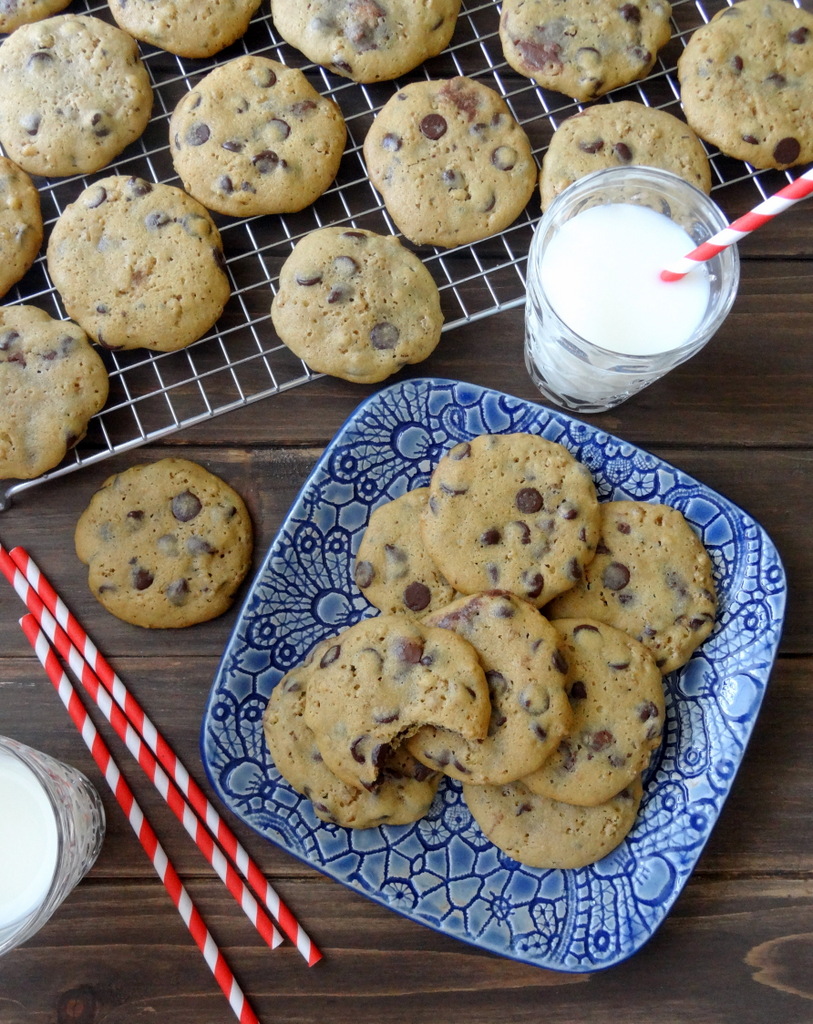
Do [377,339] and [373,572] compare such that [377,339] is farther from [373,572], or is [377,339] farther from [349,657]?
[349,657]

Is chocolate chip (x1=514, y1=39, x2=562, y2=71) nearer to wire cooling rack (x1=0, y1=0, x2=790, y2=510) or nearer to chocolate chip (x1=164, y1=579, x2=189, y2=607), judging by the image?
wire cooling rack (x1=0, y1=0, x2=790, y2=510)

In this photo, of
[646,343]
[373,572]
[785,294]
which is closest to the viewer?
[646,343]

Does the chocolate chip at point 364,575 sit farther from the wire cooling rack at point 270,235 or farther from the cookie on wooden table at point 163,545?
the wire cooling rack at point 270,235

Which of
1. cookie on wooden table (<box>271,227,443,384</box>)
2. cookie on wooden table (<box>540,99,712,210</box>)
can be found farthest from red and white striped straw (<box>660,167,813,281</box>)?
cookie on wooden table (<box>271,227,443,384</box>)

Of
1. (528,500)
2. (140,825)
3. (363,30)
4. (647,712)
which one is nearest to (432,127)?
(363,30)

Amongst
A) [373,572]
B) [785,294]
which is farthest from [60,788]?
[785,294]

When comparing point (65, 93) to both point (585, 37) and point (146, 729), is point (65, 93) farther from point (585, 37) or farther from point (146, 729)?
point (146, 729)
